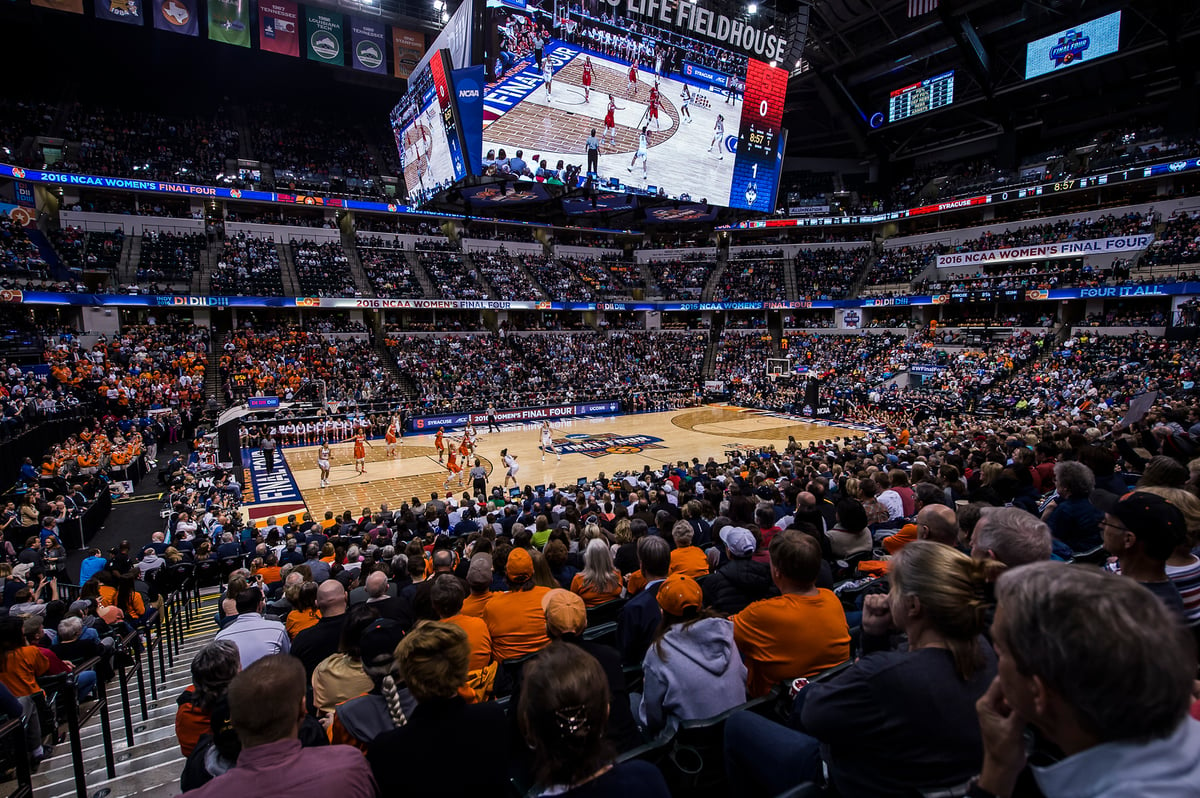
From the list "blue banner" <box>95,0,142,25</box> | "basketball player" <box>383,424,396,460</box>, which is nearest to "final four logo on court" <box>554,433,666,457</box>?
"basketball player" <box>383,424,396,460</box>

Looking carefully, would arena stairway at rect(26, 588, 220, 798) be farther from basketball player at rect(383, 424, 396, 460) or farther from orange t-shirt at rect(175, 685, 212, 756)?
basketball player at rect(383, 424, 396, 460)

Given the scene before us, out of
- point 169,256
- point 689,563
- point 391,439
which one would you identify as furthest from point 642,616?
point 169,256

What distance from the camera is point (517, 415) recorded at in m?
35.0

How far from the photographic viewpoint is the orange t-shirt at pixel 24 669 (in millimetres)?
5020

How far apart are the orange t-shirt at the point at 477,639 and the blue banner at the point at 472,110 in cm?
1892

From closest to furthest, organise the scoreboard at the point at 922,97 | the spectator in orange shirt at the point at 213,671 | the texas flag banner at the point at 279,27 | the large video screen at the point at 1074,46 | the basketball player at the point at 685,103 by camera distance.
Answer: the spectator in orange shirt at the point at 213,671, the basketball player at the point at 685,103, the large video screen at the point at 1074,46, the texas flag banner at the point at 279,27, the scoreboard at the point at 922,97

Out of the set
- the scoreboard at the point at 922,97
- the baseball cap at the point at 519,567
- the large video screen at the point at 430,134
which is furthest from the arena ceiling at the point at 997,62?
the baseball cap at the point at 519,567

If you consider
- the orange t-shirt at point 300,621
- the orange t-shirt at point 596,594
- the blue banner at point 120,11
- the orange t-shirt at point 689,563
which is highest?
the blue banner at point 120,11

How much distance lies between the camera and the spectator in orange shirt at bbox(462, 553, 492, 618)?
4676 mm

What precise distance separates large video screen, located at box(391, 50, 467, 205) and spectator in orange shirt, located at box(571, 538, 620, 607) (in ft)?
60.5

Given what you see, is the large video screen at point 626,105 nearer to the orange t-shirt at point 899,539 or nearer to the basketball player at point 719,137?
the basketball player at point 719,137

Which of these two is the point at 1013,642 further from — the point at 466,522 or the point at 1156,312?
the point at 1156,312

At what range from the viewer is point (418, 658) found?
99.9 inches

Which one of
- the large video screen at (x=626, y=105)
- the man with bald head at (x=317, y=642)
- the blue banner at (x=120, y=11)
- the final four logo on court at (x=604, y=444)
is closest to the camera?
the man with bald head at (x=317, y=642)
